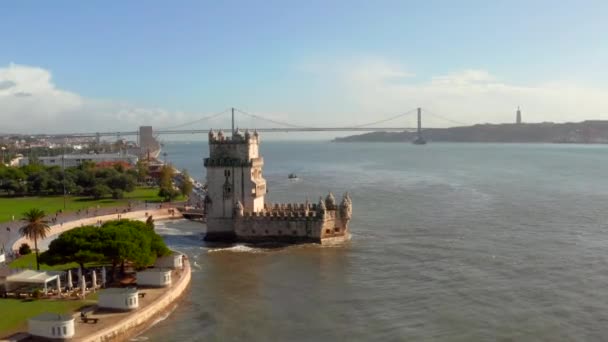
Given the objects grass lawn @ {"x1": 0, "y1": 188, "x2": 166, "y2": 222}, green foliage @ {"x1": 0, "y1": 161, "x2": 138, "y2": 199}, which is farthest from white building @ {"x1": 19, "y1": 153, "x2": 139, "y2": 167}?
grass lawn @ {"x1": 0, "y1": 188, "x2": 166, "y2": 222}

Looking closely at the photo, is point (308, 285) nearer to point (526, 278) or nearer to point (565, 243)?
point (526, 278)

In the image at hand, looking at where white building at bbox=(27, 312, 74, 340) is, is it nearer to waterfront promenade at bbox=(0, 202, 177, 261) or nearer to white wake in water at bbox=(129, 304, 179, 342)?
white wake in water at bbox=(129, 304, 179, 342)

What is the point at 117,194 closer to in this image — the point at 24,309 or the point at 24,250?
the point at 24,250

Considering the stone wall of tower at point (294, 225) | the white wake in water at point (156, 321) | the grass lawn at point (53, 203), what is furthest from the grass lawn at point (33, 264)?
the grass lawn at point (53, 203)

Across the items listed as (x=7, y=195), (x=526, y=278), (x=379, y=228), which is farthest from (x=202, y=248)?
(x=7, y=195)

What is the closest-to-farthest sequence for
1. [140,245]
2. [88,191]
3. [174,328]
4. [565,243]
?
[174,328]
[140,245]
[565,243]
[88,191]

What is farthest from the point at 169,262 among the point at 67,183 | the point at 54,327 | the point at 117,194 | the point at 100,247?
the point at 67,183

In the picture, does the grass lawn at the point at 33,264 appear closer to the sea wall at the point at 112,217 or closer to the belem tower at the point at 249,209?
the sea wall at the point at 112,217
